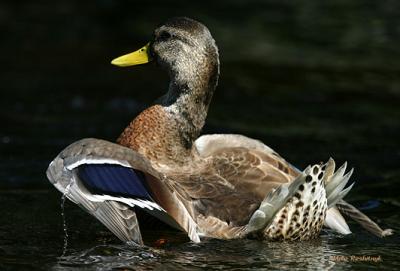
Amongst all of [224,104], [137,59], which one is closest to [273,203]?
[137,59]

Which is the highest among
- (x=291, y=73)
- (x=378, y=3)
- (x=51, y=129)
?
(x=378, y=3)

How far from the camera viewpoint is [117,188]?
237 inches

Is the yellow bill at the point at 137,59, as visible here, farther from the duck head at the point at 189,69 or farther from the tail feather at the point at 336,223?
the tail feather at the point at 336,223

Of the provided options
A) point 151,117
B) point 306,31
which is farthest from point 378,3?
point 151,117

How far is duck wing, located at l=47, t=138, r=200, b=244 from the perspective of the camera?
6000 millimetres

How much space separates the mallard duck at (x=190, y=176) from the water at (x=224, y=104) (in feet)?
0.60

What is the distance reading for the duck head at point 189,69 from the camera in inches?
277

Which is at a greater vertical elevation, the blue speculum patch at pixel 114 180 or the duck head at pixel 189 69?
the duck head at pixel 189 69

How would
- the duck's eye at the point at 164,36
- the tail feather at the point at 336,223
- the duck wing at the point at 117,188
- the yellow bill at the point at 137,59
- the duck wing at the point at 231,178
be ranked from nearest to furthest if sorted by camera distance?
the duck wing at the point at 117,188, the duck wing at the point at 231,178, the tail feather at the point at 336,223, the duck's eye at the point at 164,36, the yellow bill at the point at 137,59

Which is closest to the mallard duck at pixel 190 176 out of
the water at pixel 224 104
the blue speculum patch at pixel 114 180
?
the blue speculum patch at pixel 114 180

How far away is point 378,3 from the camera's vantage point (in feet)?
54.4

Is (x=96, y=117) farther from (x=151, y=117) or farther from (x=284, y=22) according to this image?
(x=284, y=22)

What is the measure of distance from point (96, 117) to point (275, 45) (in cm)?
419

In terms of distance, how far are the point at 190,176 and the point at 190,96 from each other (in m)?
0.64
